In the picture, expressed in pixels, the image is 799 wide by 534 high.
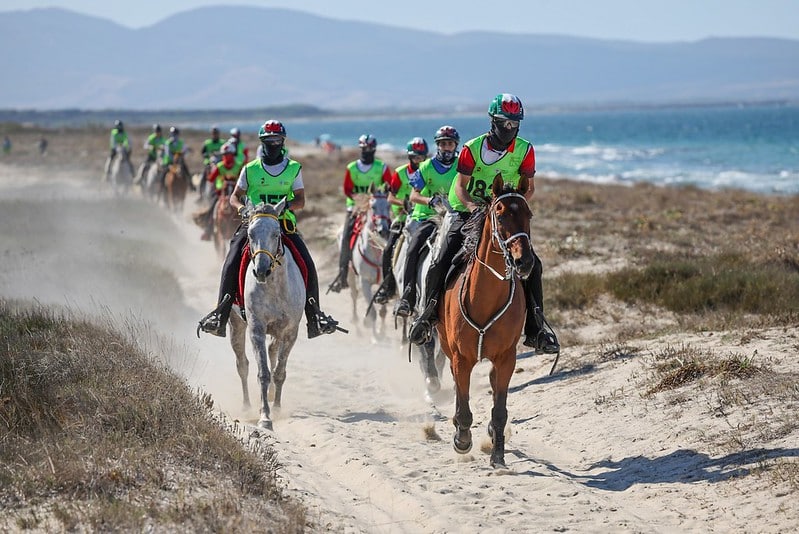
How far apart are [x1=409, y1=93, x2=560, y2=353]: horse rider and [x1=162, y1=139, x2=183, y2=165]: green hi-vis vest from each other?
23.0m

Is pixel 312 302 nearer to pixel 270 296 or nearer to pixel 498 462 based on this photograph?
pixel 270 296

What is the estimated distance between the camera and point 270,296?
11.0m

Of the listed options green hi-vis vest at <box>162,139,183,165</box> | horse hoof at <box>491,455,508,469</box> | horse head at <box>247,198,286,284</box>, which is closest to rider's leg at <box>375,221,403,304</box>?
horse head at <box>247,198,286,284</box>

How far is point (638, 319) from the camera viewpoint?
1488 centimetres

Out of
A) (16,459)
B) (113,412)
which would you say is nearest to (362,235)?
(113,412)

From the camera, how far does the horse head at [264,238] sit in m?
10.4

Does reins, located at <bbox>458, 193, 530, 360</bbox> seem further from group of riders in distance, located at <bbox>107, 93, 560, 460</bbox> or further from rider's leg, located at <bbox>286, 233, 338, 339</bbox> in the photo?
rider's leg, located at <bbox>286, 233, 338, 339</bbox>

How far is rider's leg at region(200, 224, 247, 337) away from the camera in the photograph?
37.4ft

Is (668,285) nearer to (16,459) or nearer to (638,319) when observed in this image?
(638,319)

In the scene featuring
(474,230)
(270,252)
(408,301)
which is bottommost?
(408,301)

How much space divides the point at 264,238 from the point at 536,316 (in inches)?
122

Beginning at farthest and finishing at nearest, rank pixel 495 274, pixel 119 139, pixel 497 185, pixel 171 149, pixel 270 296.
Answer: pixel 119 139 → pixel 171 149 → pixel 270 296 → pixel 495 274 → pixel 497 185

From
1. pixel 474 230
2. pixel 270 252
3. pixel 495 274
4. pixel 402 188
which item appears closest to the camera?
Result: pixel 495 274

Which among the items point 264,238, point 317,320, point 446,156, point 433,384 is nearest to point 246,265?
point 264,238
